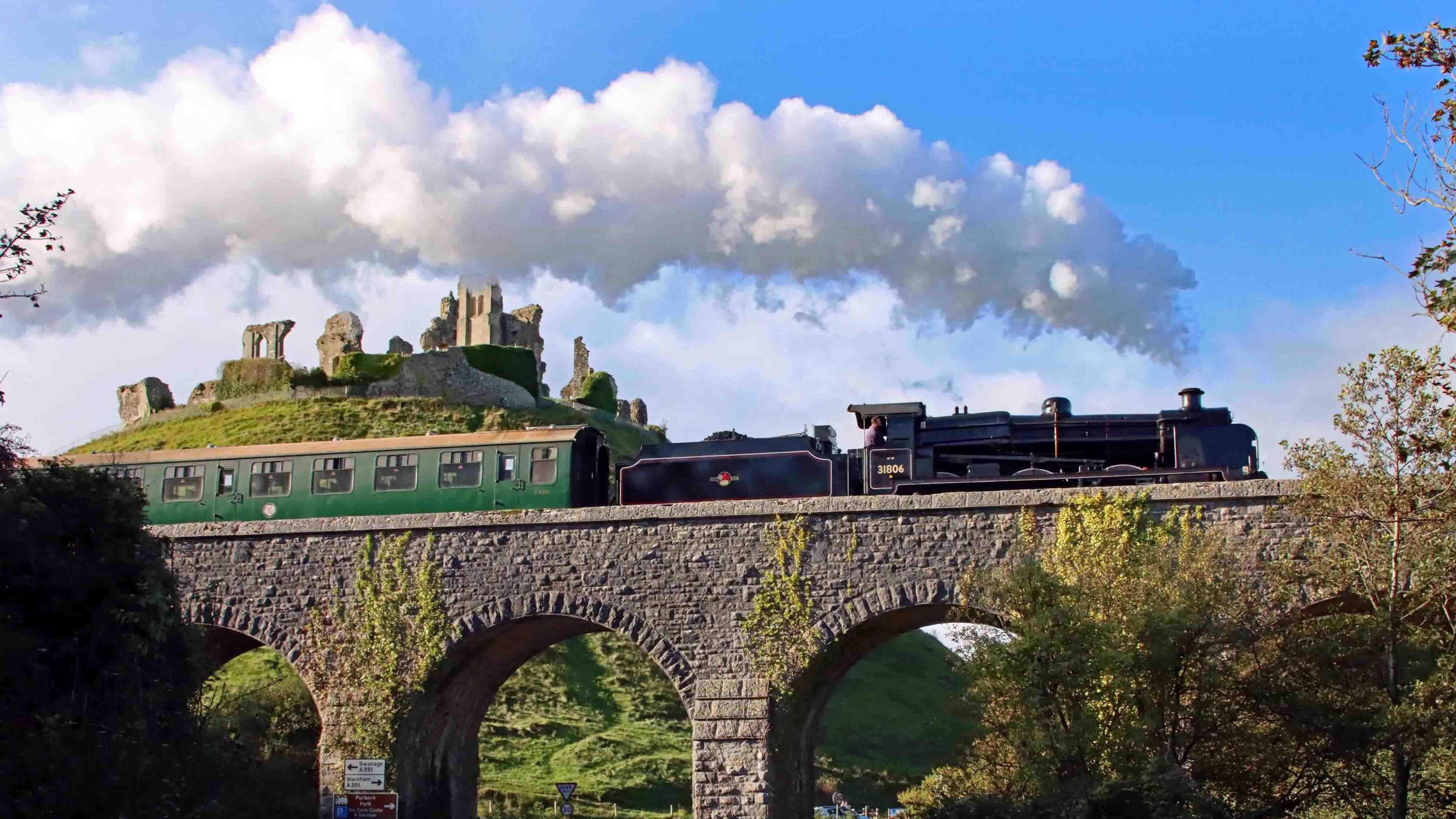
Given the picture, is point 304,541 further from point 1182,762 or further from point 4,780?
point 1182,762

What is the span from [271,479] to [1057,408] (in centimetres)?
1530

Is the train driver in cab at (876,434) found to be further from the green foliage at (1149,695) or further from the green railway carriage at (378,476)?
the green railway carriage at (378,476)

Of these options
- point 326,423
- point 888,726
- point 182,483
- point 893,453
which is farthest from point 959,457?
point 326,423

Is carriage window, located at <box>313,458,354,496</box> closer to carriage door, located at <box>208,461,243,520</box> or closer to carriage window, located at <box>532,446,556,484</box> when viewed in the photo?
carriage door, located at <box>208,461,243,520</box>

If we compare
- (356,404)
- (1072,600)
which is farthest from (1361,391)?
(356,404)

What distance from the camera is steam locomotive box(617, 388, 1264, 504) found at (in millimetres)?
23984

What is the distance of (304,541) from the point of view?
26.3 metres

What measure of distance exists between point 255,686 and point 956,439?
25406 mm

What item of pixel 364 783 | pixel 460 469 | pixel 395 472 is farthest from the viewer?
pixel 395 472

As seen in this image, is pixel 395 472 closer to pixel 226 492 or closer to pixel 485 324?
pixel 226 492

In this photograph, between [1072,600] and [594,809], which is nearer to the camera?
[1072,600]

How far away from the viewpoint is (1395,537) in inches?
777

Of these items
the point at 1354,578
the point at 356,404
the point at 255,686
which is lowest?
the point at 255,686

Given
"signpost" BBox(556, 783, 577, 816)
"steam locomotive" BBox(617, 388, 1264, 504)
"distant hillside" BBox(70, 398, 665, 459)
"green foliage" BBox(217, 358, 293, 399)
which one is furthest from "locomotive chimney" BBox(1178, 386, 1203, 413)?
"green foliage" BBox(217, 358, 293, 399)
